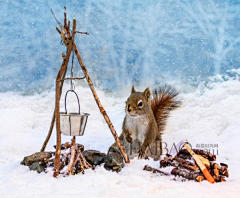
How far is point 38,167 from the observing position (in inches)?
109

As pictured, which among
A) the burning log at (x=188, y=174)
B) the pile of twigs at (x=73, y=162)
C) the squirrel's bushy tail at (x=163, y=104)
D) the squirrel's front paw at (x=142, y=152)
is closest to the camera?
the burning log at (x=188, y=174)

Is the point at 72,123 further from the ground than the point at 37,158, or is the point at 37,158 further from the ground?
the point at 72,123

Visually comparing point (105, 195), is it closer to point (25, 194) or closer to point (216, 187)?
point (25, 194)

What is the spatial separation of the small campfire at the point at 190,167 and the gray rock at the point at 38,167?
1089mm

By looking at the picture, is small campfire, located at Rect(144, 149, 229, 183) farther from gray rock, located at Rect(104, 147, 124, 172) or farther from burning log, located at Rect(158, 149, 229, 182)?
gray rock, located at Rect(104, 147, 124, 172)

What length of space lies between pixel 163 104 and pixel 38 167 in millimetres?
1791

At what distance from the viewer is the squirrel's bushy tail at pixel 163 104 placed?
359cm

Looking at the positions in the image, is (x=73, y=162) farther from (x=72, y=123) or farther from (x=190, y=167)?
(x=190, y=167)

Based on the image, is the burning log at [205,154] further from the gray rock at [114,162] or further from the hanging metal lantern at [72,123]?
the hanging metal lantern at [72,123]

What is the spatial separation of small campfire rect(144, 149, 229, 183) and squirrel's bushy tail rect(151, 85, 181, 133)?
83cm

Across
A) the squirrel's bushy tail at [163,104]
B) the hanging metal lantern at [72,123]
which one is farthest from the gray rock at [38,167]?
the squirrel's bushy tail at [163,104]

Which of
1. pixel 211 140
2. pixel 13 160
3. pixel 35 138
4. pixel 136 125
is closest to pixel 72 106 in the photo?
pixel 35 138

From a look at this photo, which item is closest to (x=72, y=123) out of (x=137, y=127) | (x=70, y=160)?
(x=70, y=160)

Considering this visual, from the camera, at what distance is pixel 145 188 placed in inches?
85.9
